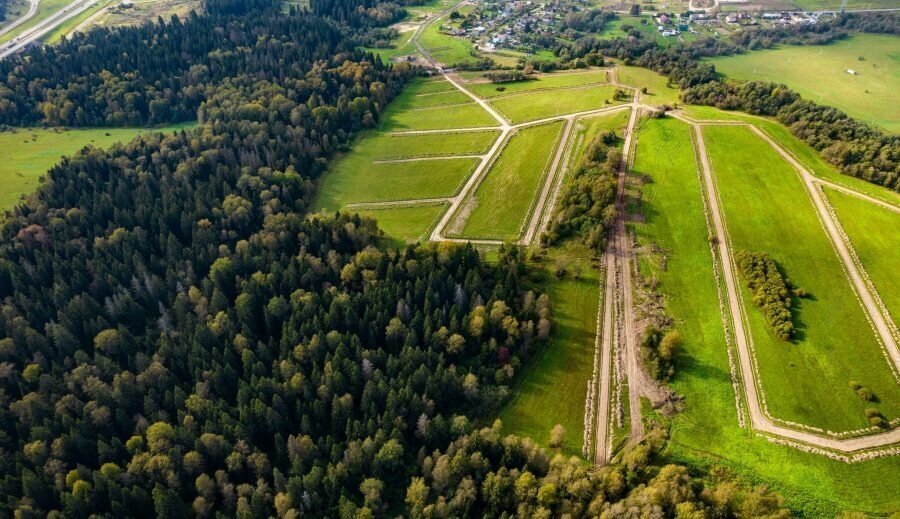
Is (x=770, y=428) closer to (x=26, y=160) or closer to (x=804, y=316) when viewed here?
(x=804, y=316)

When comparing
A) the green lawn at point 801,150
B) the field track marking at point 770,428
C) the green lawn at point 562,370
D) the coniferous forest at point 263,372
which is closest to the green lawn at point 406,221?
the coniferous forest at point 263,372

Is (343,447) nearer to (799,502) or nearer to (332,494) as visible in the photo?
(332,494)

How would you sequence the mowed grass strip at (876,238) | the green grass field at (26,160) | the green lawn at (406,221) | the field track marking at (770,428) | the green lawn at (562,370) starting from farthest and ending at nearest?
the green grass field at (26,160)
the green lawn at (406,221)
the mowed grass strip at (876,238)
the green lawn at (562,370)
the field track marking at (770,428)

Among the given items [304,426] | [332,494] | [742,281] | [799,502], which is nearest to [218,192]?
[304,426]

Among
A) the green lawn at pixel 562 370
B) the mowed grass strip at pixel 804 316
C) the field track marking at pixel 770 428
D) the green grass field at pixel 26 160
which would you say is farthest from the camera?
the green grass field at pixel 26 160

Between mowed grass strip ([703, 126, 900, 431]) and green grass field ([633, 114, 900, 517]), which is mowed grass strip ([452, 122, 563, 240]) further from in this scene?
mowed grass strip ([703, 126, 900, 431])

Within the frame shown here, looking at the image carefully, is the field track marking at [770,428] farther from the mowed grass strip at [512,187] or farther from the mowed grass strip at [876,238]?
the mowed grass strip at [512,187]
